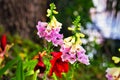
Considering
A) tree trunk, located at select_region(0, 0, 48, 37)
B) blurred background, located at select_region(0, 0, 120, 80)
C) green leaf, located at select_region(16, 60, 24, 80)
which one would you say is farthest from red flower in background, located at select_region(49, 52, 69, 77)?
tree trunk, located at select_region(0, 0, 48, 37)

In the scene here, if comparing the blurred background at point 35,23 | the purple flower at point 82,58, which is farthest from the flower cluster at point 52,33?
the blurred background at point 35,23

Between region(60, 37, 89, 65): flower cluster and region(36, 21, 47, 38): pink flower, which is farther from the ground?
region(36, 21, 47, 38): pink flower

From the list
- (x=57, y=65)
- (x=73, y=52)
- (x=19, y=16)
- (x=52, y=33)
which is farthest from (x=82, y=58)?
(x=19, y=16)

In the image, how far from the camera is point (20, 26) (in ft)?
21.4

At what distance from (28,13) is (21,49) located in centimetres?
93

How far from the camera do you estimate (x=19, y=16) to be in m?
6.53

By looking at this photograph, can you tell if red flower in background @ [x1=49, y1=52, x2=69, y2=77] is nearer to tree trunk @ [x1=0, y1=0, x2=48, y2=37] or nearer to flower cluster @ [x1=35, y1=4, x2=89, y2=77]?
flower cluster @ [x1=35, y1=4, x2=89, y2=77]

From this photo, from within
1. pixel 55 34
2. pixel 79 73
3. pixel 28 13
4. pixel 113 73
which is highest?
pixel 28 13

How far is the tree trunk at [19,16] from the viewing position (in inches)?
255

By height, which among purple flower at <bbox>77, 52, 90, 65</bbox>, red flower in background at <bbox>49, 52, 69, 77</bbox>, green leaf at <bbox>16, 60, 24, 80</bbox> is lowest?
purple flower at <bbox>77, 52, 90, 65</bbox>

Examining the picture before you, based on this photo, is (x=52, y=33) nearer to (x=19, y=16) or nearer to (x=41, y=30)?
(x=41, y=30)

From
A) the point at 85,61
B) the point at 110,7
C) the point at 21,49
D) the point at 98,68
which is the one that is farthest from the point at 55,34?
the point at 98,68

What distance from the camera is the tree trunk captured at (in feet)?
21.3

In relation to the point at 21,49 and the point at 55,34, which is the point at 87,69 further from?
the point at 55,34
